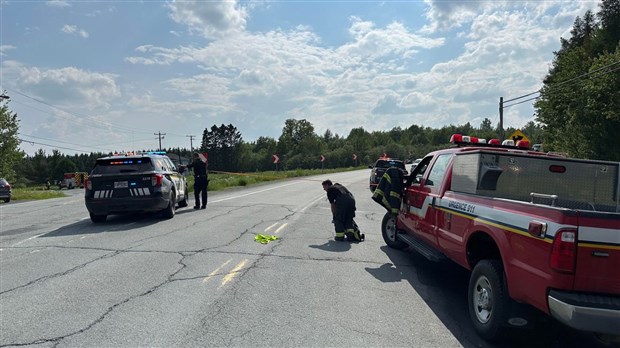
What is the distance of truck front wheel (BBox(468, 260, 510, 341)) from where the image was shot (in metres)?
4.23

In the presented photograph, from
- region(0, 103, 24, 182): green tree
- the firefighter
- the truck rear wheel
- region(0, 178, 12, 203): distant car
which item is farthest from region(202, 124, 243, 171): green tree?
A: the truck rear wheel

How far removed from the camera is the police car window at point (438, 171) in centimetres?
647

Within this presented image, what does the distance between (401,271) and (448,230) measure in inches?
63.8

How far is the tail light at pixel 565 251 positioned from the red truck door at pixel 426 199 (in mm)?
2613

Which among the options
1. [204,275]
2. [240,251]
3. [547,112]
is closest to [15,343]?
[204,275]

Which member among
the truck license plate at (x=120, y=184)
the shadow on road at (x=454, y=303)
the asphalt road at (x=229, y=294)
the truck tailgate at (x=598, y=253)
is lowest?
the shadow on road at (x=454, y=303)

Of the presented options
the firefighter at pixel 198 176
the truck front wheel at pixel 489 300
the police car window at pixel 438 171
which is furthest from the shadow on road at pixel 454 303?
the firefighter at pixel 198 176

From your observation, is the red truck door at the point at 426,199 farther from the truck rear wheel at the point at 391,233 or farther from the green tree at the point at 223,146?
the green tree at the point at 223,146

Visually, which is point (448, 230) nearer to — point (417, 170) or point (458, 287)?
point (458, 287)

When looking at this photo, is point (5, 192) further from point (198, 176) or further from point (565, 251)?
point (565, 251)

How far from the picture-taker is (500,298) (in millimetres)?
4234

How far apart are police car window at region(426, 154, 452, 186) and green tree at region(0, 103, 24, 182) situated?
56307mm

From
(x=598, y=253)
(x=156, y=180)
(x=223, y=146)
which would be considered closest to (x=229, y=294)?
(x=598, y=253)

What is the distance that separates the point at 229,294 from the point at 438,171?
3425 mm
